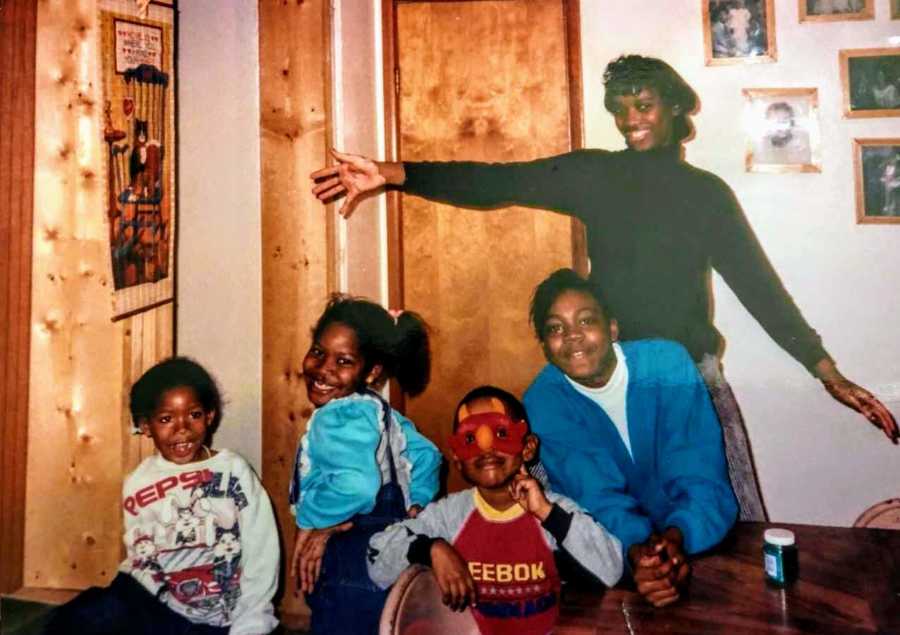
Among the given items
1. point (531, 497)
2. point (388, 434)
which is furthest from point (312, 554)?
point (531, 497)

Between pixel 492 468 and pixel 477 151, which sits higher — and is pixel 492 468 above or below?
below

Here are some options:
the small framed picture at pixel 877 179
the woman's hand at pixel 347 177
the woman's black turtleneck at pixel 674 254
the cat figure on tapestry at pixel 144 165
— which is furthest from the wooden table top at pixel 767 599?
the cat figure on tapestry at pixel 144 165

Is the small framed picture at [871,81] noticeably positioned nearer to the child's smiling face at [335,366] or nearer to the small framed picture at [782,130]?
the small framed picture at [782,130]

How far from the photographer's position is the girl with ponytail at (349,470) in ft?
5.48

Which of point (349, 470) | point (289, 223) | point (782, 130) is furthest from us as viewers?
point (289, 223)

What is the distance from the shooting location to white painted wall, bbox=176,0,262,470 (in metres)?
2.29

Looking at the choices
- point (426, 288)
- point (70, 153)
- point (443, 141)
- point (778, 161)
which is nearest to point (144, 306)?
point (70, 153)

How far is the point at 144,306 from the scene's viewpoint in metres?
2.16

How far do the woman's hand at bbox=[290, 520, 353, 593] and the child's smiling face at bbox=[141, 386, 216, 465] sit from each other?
401 millimetres

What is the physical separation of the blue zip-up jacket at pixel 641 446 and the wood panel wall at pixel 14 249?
1.57 m

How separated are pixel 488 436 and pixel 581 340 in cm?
47

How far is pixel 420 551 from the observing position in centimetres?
149

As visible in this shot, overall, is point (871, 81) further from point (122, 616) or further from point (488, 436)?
point (122, 616)

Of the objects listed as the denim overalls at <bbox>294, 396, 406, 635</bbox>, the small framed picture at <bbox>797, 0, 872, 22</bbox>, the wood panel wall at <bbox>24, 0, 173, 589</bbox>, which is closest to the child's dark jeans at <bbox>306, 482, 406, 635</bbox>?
the denim overalls at <bbox>294, 396, 406, 635</bbox>
